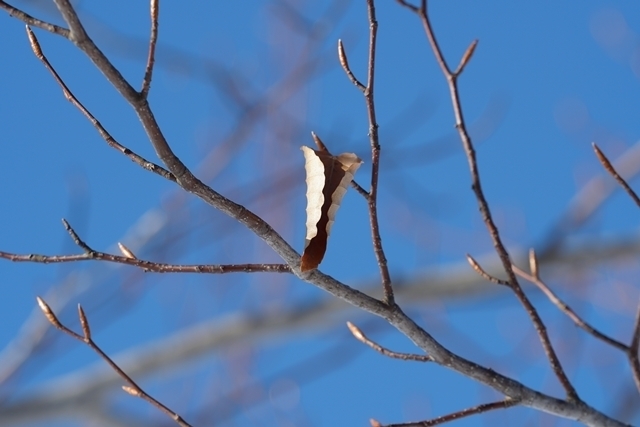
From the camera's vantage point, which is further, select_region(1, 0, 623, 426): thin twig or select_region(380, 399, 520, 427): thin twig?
select_region(380, 399, 520, 427): thin twig

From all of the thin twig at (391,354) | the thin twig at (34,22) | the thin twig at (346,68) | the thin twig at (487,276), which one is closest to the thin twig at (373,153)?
the thin twig at (346,68)

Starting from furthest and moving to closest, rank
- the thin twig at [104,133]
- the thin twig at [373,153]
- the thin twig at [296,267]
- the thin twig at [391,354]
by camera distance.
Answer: the thin twig at [391,354]
the thin twig at [373,153]
the thin twig at [104,133]
the thin twig at [296,267]

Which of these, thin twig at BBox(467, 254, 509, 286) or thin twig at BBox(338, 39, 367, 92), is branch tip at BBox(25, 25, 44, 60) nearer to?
thin twig at BBox(338, 39, 367, 92)

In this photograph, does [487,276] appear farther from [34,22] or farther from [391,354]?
[34,22]

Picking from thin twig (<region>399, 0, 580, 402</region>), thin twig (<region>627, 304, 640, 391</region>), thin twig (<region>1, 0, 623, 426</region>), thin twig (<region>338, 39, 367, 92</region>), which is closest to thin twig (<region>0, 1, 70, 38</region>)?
thin twig (<region>1, 0, 623, 426</region>)

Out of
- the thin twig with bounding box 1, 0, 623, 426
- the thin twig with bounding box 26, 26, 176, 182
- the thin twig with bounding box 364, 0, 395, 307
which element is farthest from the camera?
the thin twig with bounding box 364, 0, 395, 307

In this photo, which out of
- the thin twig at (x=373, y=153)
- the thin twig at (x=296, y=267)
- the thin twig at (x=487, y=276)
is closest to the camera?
the thin twig at (x=296, y=267)

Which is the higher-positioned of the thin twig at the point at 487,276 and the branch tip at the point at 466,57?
the branch tip at the point at 466,57

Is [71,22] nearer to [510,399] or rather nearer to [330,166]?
[330,166]

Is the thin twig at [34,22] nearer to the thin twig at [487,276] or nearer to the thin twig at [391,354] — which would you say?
the thin twig at [391,354]
